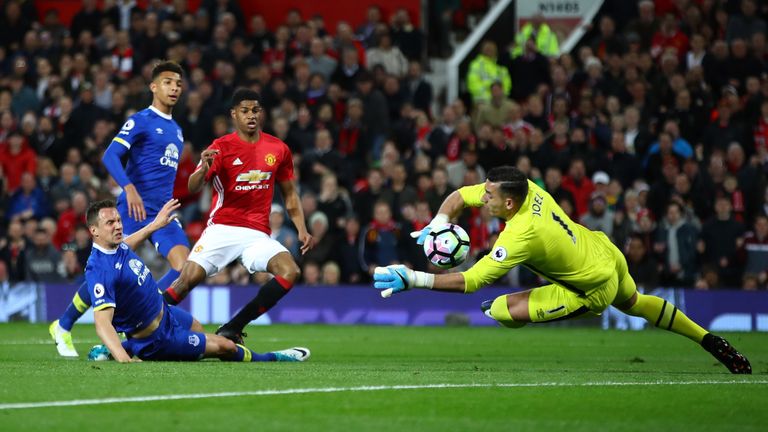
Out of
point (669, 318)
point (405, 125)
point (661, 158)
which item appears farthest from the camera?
point (405, 125)

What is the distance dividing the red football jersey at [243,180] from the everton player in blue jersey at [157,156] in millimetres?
539

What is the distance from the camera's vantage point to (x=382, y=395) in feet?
26.4

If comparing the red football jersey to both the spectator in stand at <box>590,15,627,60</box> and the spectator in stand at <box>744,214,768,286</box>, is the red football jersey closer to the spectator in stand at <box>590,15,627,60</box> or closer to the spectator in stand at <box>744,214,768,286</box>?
the spectator in stand at <box>744,214,768,286</box>

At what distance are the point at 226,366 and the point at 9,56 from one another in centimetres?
1639

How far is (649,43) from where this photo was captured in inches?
906

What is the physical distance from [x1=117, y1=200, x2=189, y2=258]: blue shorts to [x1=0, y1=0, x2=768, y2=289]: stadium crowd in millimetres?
6658

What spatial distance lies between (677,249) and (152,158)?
31.0 ft

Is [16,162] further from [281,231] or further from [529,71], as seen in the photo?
[529,71]

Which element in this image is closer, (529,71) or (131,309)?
(131,309)

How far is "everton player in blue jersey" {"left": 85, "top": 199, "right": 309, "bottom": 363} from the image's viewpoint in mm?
10094

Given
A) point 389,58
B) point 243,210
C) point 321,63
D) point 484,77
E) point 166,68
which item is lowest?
point 243,210

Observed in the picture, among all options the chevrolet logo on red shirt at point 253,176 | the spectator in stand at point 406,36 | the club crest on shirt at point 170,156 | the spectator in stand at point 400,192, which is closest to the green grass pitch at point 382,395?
the chevrolet logo on red shirt at point 253,176

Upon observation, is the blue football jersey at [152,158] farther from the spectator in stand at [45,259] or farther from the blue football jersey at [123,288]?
the spectator in stand at [45,259]

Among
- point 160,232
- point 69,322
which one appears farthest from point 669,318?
point 69,322
